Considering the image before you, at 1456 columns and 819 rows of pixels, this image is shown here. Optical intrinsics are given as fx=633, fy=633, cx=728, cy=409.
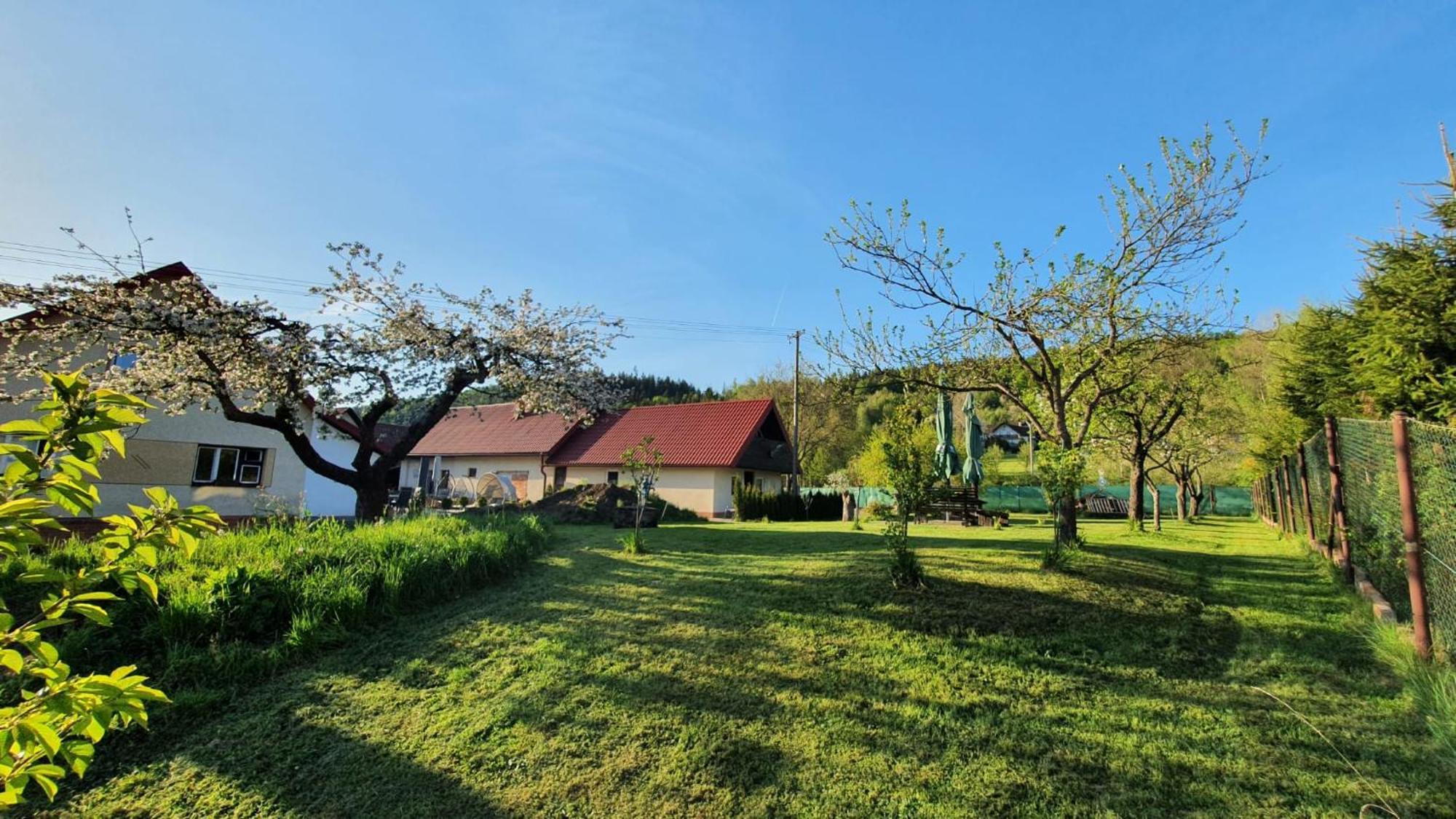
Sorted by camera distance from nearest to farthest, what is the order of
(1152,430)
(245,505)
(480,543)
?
1. (480,543)
2. (1152,430)
3. (245,505)

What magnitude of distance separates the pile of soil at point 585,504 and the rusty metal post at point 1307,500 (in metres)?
14.2

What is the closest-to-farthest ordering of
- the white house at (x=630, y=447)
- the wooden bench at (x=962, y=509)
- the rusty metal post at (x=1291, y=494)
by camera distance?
1. the rusty metal post at (x=1291, y=494)
2. the wooden bench at (x=962, y=509)
3. the white house at (x=630, y=447)

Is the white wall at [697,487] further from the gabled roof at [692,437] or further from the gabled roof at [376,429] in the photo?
the gabled roof at [376,429]

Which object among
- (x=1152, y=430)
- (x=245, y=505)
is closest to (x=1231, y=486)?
(x=1152, y=430)

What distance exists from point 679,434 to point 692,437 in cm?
76

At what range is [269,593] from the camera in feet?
19.5

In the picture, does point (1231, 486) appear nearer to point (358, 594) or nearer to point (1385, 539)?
point (1385, 539)

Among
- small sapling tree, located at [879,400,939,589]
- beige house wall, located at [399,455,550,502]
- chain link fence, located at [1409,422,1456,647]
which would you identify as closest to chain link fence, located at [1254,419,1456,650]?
chain link fence, located at [1409,422,1456,647]

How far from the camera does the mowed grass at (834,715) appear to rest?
3.38m

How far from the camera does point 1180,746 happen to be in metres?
3.61

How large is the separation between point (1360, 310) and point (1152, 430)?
24.8 feet

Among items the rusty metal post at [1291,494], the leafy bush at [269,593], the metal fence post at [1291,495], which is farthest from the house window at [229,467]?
the metal fence post at [1291,495]

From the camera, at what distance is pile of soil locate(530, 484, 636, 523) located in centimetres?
1722

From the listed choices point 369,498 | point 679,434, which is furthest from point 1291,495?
point 679,434
